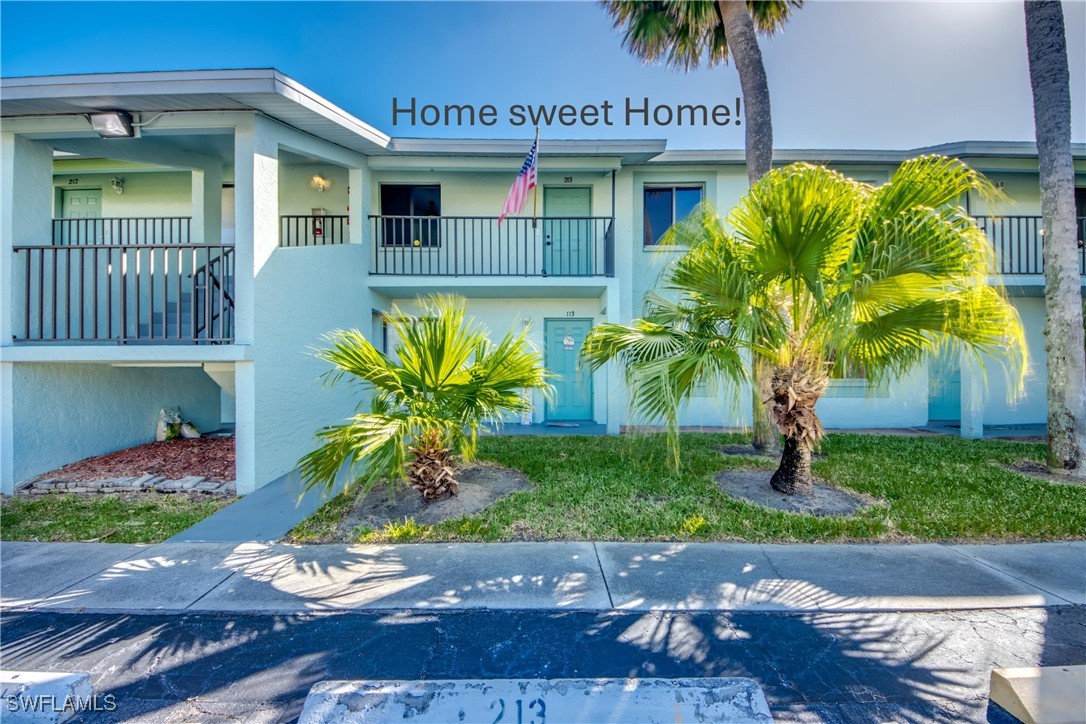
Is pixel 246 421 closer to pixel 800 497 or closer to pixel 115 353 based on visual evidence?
pixel 115 353

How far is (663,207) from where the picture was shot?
11156mm

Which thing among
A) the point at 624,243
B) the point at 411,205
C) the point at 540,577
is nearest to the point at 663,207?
the point at 624,243

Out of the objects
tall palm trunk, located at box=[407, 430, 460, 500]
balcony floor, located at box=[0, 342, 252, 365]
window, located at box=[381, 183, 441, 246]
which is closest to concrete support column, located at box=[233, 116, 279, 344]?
balcony floor, located at box=[0, 342, 252, 365]

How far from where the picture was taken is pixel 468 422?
5.55 meters

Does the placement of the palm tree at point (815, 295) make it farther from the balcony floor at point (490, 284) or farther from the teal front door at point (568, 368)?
the teal front door at point (568, 368)

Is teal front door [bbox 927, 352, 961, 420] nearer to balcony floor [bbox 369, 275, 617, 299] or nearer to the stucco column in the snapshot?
balcony floor [bbox 369, 275, 617, 299]

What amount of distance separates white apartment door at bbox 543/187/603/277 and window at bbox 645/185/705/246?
53.3 inches

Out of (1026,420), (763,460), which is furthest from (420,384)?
(1026,420)

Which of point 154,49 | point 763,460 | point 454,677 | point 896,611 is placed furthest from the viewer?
point 154,49

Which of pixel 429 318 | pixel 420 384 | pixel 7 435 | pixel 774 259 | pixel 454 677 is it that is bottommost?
pixel 454 677

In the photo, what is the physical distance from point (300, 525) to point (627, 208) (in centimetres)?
863

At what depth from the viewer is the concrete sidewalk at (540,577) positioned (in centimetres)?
367

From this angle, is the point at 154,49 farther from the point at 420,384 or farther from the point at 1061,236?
the point at 1061,236

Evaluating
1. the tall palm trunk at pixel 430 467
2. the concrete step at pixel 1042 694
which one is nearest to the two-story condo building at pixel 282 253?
the tall palm trunk at pixel 430 467
